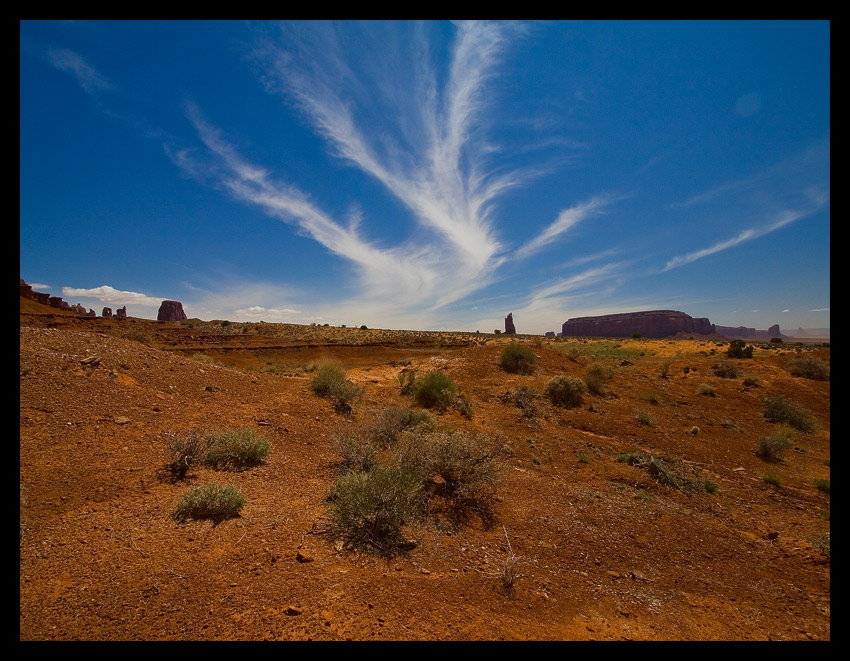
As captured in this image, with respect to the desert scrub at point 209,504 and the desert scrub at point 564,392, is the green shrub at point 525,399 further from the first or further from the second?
the desert scrub at point 209,504

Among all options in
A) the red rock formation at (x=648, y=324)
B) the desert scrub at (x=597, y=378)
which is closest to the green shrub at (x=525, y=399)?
the desert scrub at (x=597, y=378)

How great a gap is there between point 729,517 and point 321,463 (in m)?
7.32

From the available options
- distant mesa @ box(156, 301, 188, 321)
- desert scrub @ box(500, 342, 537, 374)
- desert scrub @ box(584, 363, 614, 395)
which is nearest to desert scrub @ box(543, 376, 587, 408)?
desert scrub @ box(584, 363, 614, 395)

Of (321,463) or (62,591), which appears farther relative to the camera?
(321,463)

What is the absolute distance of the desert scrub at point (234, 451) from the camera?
517 centimetres

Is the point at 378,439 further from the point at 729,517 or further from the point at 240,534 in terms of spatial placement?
the point at 729,517

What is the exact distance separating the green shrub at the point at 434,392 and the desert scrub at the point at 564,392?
Answer: 12.9ft

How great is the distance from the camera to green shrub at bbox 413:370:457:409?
11055mm

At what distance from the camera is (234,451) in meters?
5.31

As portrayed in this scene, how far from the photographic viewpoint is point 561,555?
3.89 m

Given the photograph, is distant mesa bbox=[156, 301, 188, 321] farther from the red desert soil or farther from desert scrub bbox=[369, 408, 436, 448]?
desert scrub bbox=[369, 408, 436, 448]
